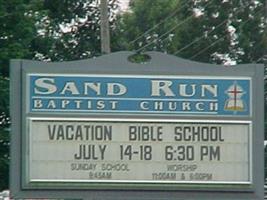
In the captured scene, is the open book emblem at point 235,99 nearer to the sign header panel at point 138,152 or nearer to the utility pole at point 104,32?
the sign header panel at point 138,152

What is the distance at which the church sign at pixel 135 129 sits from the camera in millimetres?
11039

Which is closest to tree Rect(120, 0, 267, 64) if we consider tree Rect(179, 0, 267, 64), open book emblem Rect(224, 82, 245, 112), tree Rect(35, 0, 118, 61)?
tree Rect(179, 0, 267, 64)

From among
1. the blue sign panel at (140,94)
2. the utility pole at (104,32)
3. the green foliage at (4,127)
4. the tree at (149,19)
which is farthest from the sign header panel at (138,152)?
the tree at (149,19)

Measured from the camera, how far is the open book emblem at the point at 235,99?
11.2 meters

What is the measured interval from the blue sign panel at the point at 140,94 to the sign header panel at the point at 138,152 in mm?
151

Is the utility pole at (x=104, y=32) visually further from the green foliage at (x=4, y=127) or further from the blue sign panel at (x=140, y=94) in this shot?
the blue sign panel at (x=140, y=94)

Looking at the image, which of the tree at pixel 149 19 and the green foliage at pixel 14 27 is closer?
the green foliage at pixel 14 27

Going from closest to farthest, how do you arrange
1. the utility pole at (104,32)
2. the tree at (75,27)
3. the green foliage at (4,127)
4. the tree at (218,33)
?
the green foliage at (4,127)
the utility pole at (104,32)
the tree at (75,27)
the tree at (218,33)

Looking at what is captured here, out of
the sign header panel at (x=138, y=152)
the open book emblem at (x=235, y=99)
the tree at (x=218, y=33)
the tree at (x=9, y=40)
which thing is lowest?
the sign header panel at (x=138, y=152)

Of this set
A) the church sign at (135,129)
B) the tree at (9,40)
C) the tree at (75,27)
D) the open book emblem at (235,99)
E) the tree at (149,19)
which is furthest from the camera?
the tree at (149,19)

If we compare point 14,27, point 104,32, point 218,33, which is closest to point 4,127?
point 14,27

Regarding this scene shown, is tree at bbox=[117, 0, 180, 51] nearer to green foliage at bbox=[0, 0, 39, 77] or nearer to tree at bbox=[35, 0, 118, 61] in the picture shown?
tree at bbox=[35, 0, 118, 61]

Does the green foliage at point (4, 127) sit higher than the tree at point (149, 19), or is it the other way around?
the tree at point (149, 19)

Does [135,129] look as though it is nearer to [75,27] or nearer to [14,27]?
[14,27]
